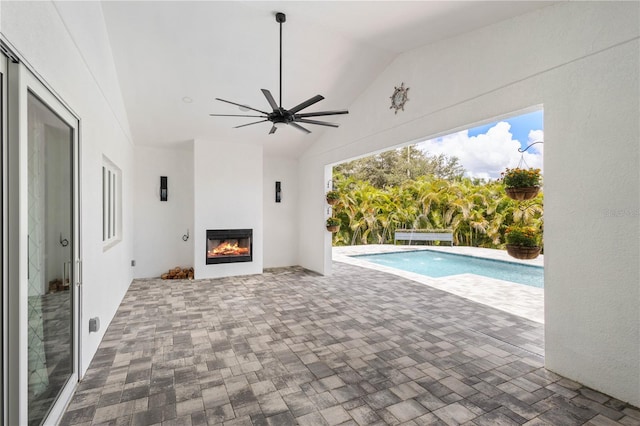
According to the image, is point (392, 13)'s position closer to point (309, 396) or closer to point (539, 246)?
point (539, 246)

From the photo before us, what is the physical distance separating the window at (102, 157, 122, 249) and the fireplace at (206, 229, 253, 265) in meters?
1.81

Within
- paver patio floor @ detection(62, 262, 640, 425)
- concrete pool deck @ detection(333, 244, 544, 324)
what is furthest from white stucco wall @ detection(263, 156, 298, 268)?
paver patio floor @ detection(62, 262, 640, 425)

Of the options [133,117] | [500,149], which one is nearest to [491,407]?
[133,117]

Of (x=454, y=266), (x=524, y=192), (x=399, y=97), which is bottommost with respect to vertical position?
(x=454, y=266)

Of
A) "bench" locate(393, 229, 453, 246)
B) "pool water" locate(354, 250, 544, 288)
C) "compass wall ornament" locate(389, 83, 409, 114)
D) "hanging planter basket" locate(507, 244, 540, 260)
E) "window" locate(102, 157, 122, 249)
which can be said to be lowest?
"pool water" locate(354, 250, 544, 288)

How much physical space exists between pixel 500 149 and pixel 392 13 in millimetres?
19685

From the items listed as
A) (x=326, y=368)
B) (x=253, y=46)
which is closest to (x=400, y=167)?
(x=253, y=46)

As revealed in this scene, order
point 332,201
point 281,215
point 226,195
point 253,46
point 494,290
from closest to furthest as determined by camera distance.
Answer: point 253,46
point 494,290
point 226,195
point 332,201
point 281,215

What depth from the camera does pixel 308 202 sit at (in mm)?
7484

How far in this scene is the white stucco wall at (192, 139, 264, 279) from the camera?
6.42 metres

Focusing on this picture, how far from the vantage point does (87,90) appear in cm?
296

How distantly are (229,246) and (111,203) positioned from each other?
2656mm

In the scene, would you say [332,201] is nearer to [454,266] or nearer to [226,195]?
[226,195]

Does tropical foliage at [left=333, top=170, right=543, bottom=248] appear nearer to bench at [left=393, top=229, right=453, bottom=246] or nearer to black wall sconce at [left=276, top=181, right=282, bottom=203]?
bench at [left=393, top=229, right=453, bottom=246]
